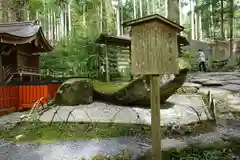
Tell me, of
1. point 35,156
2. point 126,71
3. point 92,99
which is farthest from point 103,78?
point 35,156

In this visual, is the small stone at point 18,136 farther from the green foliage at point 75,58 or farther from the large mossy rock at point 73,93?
the green foliage at point 75,58

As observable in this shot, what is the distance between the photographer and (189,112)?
30.6 feet

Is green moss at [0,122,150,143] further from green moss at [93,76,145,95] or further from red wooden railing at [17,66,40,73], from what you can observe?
red wooden railing at [17,66,40,73]

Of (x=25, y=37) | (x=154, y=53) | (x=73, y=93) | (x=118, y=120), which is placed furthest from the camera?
(x=25, y=37)

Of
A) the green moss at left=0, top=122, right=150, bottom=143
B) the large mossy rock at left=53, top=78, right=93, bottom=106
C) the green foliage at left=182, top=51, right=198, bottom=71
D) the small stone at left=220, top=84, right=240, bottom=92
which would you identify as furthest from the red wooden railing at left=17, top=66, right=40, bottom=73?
the green foliage at left=182, top=51, right=198, bottom=71

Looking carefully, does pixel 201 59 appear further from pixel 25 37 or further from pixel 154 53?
pixel 154 53

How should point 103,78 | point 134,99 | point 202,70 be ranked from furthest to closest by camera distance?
point 202,70 < point 103,78 < point 134,99

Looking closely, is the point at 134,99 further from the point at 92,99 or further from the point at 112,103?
the point at 92,99

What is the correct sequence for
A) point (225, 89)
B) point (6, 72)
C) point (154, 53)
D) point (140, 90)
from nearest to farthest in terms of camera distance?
1. point (154, 53)
2. point (140, 90)
3. point (6, 72)
4. point (225, 89)

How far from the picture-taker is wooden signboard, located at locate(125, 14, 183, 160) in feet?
18.3

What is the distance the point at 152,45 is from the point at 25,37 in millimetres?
8624

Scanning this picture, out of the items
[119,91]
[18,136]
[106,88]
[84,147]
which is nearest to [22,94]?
[106,88]

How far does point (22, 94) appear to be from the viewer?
1126 cm

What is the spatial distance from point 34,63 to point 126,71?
5751mm
